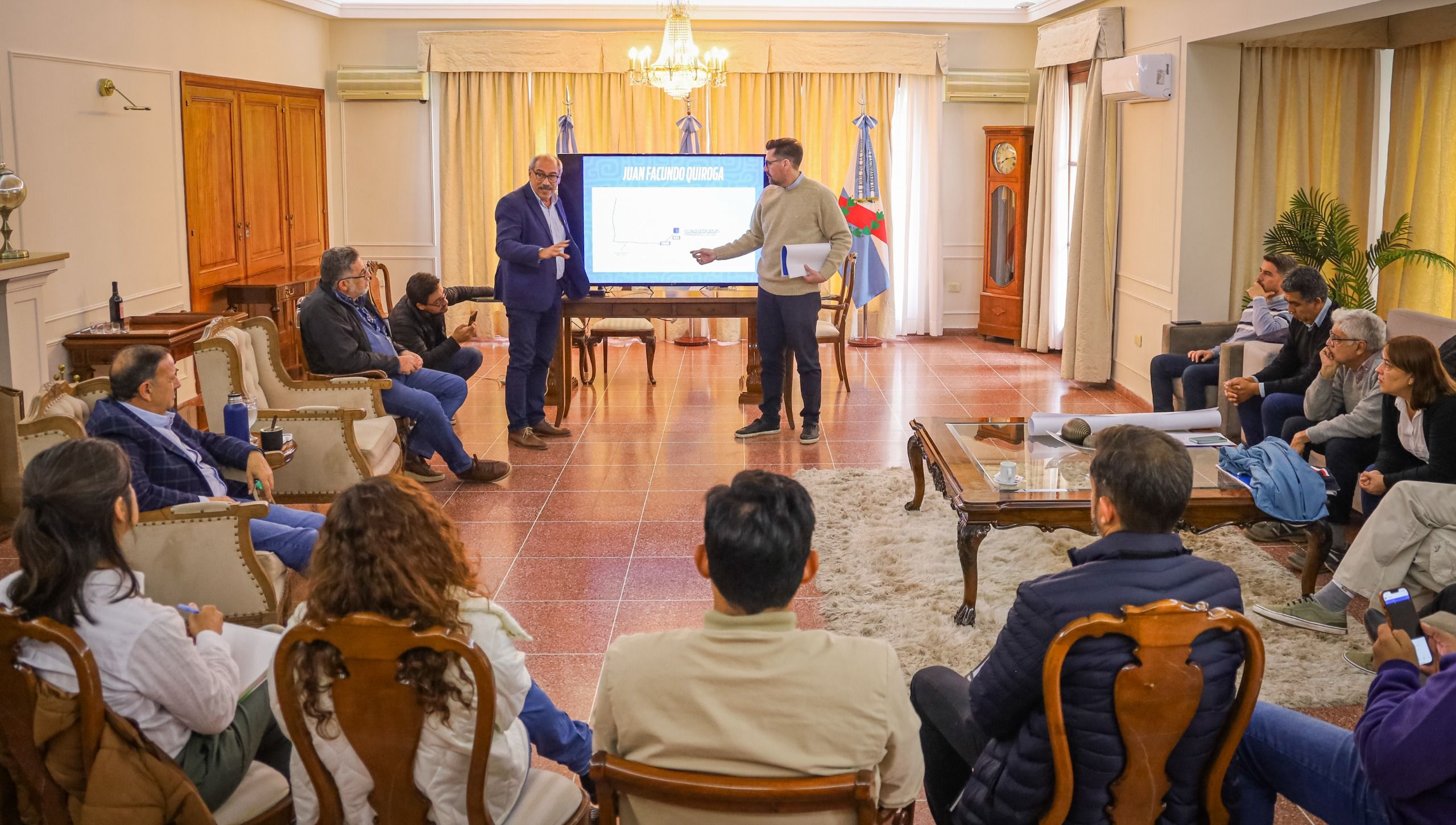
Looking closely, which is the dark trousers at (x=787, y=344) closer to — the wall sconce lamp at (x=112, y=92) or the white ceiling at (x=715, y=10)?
the wall sconce lamp at (x=112, y=92)

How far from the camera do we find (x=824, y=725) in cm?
186

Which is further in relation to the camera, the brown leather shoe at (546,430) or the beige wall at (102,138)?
the brown leather shoe at (546,430)

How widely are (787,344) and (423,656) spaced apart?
5138 mm

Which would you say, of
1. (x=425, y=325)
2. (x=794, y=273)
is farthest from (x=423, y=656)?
(x=794, y=273)

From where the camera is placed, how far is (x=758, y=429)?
700 cm

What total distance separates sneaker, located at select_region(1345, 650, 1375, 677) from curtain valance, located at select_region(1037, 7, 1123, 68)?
215 inches

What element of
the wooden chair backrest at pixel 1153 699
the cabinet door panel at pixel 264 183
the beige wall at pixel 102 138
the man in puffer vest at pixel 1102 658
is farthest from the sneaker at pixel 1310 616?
the cabinet door panel at pixel 264 183

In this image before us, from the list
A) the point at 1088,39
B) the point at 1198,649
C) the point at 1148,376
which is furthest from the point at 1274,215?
the point at 1198,649

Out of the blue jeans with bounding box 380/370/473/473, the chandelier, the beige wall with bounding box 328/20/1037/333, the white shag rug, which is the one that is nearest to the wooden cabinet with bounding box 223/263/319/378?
the beige wall with bounding box 328/20/1037/333

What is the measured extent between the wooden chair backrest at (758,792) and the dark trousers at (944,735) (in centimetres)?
83

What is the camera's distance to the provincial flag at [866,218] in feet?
33.9

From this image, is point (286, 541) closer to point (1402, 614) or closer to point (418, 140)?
point (1402, 614)

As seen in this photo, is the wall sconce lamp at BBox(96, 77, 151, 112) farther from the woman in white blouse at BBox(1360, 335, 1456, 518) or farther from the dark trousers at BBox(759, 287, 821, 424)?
the woman in white blouse at BBox(1360, 335, 1456, 518)

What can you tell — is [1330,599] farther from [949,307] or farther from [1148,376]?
[949,307]
